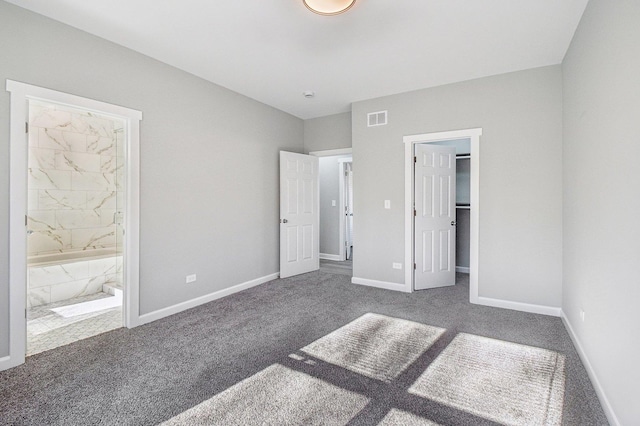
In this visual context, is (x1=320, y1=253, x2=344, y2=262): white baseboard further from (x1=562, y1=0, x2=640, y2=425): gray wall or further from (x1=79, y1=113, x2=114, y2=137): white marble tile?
(x1=79, y1=113, x2=114, y2=137): white marble tile

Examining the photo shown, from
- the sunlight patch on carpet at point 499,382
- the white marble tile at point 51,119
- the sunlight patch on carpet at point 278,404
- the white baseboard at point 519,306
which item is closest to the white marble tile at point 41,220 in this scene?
the white marble tile at point 51,119

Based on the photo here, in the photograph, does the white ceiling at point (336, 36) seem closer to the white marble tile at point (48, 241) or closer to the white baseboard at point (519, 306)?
the white baseboard at point (519, 306)

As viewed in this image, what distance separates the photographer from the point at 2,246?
2.31m

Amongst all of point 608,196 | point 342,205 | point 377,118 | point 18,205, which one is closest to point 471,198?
point 377,118

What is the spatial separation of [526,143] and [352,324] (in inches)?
112

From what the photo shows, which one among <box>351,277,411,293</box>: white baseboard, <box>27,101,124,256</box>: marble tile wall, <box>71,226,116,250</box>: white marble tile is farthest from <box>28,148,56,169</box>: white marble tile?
<box>351,277,411,293</box>: white baseboard

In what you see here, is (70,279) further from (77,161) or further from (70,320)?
(77,161)

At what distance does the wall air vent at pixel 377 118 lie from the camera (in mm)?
4410

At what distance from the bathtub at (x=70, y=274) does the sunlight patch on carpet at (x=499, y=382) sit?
4.39 m

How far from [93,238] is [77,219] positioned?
0.37m

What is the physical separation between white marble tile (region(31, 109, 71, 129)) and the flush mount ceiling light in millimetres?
4439

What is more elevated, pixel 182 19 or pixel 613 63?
pixel 182 19

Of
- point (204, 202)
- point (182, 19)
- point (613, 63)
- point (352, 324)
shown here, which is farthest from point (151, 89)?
point (613, 63)

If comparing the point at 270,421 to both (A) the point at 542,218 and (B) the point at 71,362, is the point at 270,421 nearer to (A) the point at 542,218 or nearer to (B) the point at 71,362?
(B) the point at 71,362
